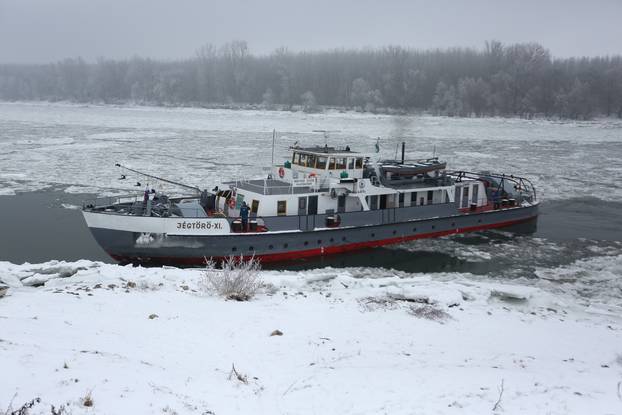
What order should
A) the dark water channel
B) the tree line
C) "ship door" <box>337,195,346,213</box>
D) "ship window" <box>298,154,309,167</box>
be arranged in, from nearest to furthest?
the dark water channel < "ship door" <box>337,195,346,213</box> < "ship window" <box>298,154,309,167</box> < the tree line

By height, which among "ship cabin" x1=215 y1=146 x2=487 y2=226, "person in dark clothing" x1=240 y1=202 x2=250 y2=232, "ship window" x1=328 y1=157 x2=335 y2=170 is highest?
"ship window" x1=328 y1=157 x2=335 y2=170

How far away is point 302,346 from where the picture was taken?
34.2ft

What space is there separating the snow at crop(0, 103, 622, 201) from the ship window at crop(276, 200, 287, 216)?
6.90 meters

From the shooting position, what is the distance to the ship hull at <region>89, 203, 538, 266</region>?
18766mm

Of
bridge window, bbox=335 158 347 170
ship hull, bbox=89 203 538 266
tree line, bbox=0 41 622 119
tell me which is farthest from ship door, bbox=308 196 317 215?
tree line, bbox=0 41 622 119

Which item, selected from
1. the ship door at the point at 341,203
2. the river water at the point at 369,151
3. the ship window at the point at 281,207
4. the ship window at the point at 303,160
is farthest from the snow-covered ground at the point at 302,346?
the ship window at the point at 303,160

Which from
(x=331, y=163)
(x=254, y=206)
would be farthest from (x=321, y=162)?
(x=254, y=206)

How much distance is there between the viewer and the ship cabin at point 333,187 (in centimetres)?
2112

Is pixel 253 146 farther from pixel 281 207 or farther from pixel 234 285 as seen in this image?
pixel 234 285

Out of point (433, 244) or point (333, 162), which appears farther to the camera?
point (433, 244)

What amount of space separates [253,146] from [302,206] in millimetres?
31686

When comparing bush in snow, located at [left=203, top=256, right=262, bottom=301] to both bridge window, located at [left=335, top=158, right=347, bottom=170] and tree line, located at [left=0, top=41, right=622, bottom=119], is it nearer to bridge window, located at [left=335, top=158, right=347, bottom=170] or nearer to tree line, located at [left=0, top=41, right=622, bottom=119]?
bridge window, located at [left=335, top=158, right=347, bottom=170]

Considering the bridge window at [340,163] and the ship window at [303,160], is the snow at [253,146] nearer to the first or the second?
the ship window at [303,160]

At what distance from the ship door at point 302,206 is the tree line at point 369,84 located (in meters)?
70.0
